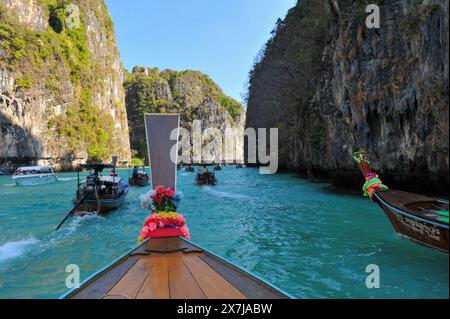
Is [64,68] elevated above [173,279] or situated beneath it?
elevated above

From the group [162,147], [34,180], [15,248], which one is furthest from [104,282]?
[34,180]

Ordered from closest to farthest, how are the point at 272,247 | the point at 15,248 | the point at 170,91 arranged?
the point at 272,247 → the point at 15,248 → the point at 170,91

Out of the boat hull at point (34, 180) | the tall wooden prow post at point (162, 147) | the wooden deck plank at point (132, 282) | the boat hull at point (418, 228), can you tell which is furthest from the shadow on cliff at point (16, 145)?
the boat hull at point (418, 228)

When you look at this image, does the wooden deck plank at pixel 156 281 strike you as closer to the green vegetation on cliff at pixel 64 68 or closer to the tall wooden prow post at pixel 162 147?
the tall wooden prow post at pixel 162 147

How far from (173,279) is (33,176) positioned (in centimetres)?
3628

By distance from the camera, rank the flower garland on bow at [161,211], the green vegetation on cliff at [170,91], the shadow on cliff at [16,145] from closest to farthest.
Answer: the flower garland on bow at [161,211] < the shadow on cliff at [16,145] < the green vegetation on cliff at [170,91]

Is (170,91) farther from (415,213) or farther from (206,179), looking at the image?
(415,213)

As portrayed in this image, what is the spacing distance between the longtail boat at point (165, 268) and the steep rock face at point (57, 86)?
58851mm

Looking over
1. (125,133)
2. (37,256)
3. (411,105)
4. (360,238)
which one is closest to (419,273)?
(360,238)

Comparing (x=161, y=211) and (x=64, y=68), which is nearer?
(x=161, y=211)

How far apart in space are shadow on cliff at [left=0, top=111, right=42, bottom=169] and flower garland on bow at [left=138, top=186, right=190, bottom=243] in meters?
58.9

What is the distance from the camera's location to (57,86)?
64625mm

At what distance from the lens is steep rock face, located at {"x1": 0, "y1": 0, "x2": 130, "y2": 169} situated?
54.0m

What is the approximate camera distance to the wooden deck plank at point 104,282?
3.51 metres
